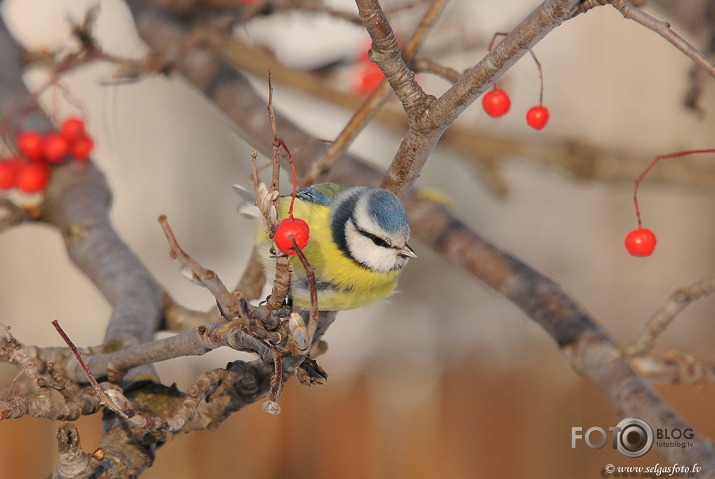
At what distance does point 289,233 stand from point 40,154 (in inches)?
56.1

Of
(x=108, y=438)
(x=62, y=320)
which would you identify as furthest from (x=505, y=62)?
(x=62, y=320)

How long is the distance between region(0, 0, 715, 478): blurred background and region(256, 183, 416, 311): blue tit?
0.75 m

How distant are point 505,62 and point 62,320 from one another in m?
3.87

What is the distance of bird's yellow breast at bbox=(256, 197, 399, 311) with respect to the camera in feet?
5.33

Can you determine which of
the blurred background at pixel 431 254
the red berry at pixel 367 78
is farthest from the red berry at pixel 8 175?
the red berry at pixel 367 78

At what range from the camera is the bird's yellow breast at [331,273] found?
64.0 inches

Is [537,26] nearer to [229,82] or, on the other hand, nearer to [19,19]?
[229,82]

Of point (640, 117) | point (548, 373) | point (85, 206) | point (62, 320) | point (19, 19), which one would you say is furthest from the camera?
point (640, 117)

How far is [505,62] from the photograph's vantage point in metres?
1.13

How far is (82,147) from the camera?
2229 millimetres

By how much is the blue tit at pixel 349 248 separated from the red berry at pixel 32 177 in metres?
0.81

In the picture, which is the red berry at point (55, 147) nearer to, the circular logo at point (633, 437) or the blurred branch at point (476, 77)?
the blurred branch at point (476, 77)

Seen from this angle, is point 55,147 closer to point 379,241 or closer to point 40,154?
point 40,154

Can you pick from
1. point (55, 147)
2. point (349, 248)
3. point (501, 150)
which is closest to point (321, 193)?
point (349, 248)
